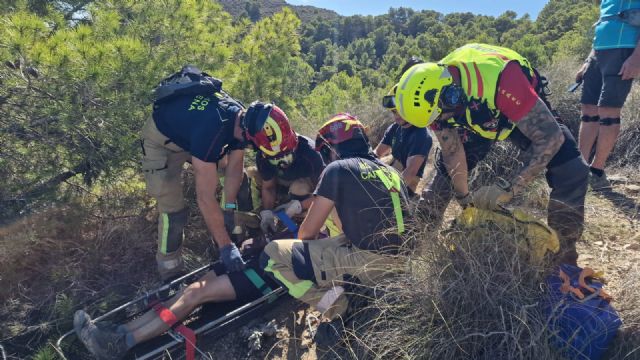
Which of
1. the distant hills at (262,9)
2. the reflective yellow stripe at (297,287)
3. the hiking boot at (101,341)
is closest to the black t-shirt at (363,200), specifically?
the reflective yellow stripe at (297,287)

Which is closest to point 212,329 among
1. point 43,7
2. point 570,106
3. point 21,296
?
point 21,296

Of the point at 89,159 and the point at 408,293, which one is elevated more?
the point at 89,159

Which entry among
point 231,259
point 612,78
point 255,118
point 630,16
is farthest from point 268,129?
point 630,16

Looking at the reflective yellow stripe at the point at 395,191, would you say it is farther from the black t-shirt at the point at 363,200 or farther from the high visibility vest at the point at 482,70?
the high visibility vest at the point at 482,70

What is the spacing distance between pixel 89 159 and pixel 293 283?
1965 millimetres

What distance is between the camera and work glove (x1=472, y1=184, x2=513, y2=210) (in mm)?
2498

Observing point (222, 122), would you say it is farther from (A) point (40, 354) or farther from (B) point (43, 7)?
(B) point (43, 7)

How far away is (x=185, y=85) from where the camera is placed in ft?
10.2

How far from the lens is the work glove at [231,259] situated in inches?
117

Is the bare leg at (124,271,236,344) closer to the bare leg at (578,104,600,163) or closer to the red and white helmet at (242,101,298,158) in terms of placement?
the red and white helmet at (242,101,298,158)

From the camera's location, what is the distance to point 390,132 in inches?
165

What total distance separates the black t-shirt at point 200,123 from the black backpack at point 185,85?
5cm

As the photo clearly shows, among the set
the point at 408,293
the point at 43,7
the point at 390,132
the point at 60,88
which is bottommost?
the point at 408,293

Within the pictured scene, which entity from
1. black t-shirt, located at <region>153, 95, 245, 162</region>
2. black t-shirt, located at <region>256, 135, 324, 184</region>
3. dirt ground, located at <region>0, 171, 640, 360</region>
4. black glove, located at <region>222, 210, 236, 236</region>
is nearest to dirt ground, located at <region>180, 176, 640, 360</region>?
dirt ground, located at <region>0, 171, 640, 360</region>
